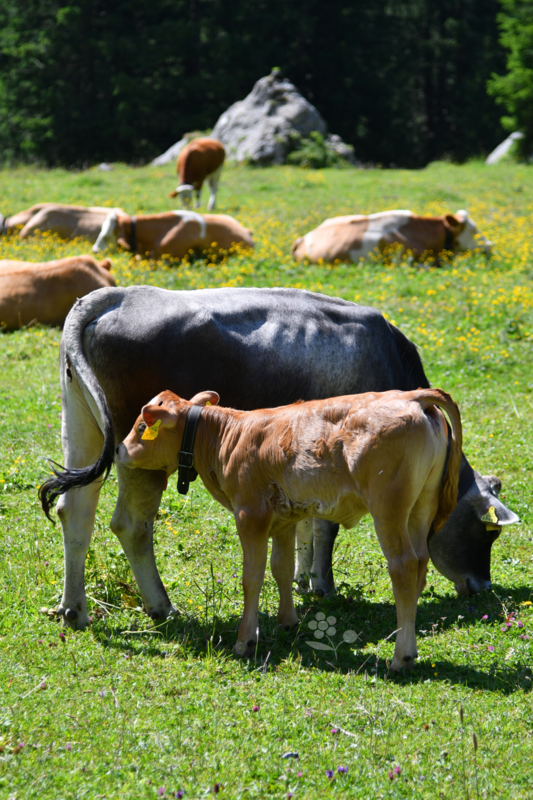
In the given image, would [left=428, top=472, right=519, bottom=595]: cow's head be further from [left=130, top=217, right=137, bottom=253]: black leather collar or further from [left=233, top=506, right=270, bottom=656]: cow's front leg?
[left=130, top=217, right=137, bottom=253]: black leather collar

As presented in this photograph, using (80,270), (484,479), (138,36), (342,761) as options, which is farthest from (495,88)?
(342,761)

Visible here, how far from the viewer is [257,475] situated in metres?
4.79

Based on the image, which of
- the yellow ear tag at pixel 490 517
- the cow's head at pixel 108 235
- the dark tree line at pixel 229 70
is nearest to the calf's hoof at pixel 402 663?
the yellow ear tag at pixel 490 517

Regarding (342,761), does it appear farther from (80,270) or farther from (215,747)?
(80,270)

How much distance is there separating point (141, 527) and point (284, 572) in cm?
103

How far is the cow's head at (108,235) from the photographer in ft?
50.2

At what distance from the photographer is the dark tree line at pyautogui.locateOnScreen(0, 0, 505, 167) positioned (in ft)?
139

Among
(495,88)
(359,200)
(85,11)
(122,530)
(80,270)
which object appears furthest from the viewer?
(85,11)

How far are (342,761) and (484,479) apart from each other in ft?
9.33

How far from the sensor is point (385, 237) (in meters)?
15.0

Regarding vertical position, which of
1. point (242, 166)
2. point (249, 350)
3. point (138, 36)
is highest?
point (138, 36)

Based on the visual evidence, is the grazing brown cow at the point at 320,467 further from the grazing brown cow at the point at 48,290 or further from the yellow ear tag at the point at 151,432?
the grazing brown cow at the point at 48,290

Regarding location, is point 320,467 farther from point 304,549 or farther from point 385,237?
point 385,237

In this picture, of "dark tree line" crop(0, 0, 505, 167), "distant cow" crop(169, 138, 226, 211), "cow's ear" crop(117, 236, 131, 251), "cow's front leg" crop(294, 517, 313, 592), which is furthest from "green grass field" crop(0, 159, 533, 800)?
"dark tree line" crop(0, 0, 505, 167)
